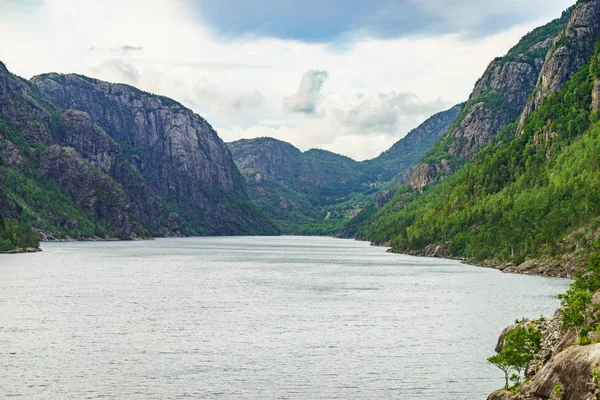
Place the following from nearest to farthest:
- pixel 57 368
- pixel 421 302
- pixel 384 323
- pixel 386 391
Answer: pixel 386 391 < pixel 57 368 < pixel 384 323 < pixel 421 302

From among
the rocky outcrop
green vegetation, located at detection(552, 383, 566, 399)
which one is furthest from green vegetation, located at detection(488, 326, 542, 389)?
green vegetation, located at detection(552, 383, 566, 399)

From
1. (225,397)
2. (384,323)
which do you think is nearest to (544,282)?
(384,323)

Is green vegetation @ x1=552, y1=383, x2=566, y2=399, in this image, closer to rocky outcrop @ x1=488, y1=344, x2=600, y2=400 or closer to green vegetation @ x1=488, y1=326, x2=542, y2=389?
rocky outcrop @ x1=488, y1=344, x2=600, y2=400

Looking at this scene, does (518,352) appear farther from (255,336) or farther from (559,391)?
(255,336)

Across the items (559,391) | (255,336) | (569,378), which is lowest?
(255,336)

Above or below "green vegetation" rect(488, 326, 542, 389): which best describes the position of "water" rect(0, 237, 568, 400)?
below

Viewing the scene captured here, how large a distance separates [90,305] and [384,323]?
49690 millimetres

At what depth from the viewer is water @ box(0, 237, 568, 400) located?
58688mm

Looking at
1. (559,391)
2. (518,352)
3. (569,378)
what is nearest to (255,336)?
(518,352)

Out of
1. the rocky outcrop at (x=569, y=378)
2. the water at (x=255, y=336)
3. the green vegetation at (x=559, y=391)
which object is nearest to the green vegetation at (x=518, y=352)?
the water at (x=255, y=336)

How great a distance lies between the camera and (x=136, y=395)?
54750 mm

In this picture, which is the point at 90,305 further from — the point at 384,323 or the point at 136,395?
the point at 136,395

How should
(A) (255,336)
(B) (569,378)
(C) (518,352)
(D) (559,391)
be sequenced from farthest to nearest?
(A) (255,336) < (C) (518,352) < (D) (559,391) < (B) (569,378)

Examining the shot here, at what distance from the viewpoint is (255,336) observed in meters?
83.2
